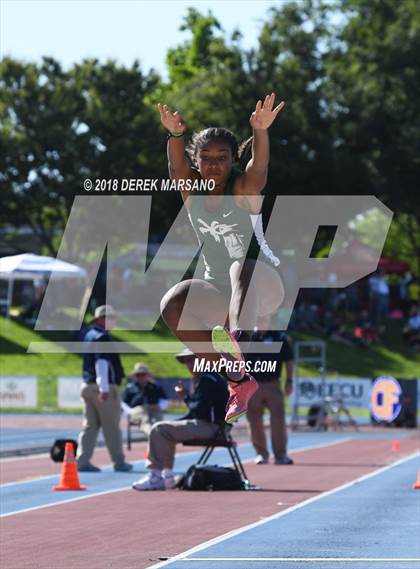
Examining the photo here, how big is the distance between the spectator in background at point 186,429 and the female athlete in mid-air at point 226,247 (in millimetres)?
9107

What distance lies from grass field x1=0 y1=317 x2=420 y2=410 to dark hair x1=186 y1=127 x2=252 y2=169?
33.4 metres

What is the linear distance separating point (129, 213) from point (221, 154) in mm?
38211

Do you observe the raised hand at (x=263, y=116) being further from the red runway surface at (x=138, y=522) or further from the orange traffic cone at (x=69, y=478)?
the orange traffic cone at (x=69, y=478)

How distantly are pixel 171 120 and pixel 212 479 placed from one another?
31.7ft

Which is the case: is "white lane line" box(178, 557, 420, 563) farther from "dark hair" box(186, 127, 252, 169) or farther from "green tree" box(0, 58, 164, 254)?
"green tree" box(0, 58, 164, 254)

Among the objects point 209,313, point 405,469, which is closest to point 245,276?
point 209,313

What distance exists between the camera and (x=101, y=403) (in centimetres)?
1900

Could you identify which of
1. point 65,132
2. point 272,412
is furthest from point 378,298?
point 272,412

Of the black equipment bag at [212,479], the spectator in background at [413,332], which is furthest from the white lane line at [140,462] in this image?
the spectator in background at [413,332]

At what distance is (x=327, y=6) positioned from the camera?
56.2 metres

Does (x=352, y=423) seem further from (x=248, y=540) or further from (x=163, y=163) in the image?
(x=248, y=540)

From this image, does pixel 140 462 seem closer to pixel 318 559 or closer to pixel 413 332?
pixel 318 559

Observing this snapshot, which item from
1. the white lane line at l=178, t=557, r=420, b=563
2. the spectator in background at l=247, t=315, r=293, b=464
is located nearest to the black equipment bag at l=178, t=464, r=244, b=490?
the spectator in background at l=247, t=315, r=293, b=464

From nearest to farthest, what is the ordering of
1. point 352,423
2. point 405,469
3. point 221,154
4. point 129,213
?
point 221,154
point 405,469
point 352,423
point 129,213
